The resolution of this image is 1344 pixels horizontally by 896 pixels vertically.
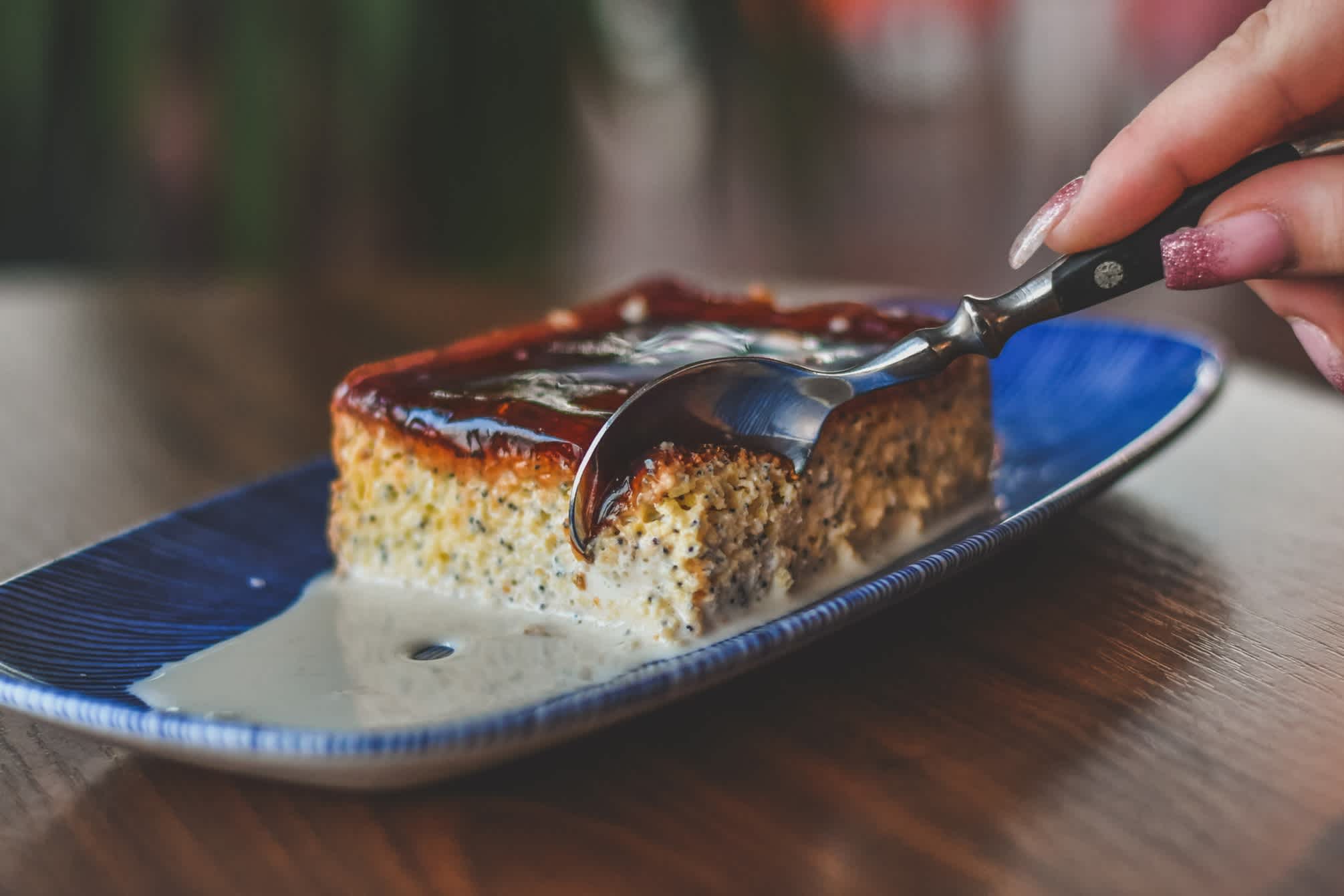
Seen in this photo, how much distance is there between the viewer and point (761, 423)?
104cm

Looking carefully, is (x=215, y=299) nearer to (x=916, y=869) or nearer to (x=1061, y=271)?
(x=1061, y=271)

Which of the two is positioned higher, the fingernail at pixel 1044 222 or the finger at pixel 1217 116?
the finger at pixel 1217 116

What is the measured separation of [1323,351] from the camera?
99 cm

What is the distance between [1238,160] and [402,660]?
73cm

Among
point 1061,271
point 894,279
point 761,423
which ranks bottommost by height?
point 894,279

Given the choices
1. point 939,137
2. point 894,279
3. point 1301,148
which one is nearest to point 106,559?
point 1301,148

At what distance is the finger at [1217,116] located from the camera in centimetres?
88

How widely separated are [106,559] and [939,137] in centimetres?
620

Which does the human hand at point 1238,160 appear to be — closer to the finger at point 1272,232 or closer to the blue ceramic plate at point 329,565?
the finger at point 1272,232

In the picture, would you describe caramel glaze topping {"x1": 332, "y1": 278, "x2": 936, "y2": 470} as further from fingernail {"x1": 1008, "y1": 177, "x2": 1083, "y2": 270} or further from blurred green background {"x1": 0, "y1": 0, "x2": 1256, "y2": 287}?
blurred green background {"x1": 0, "y1": 0, "x2": 1256, "y2": 287}

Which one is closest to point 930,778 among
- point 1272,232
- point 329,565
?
point 1272,232

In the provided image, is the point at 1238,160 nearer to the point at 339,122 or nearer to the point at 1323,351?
the point at 1323,351

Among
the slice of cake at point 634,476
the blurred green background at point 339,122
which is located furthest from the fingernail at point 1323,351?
the blurred green background at point 339,122

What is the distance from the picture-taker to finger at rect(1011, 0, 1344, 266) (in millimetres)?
880
